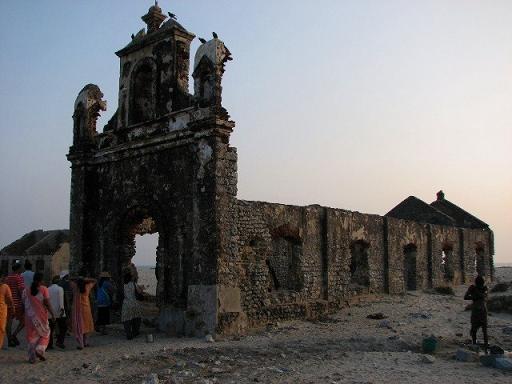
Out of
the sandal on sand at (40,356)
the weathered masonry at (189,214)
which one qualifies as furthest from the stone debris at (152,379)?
the weathered masonry at (189,214)

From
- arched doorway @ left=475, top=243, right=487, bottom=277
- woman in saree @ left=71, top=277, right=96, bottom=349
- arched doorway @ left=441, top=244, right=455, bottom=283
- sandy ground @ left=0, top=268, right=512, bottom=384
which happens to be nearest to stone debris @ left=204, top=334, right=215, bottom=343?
sandy ground @ left=0, top=268, right=512, bottom=384

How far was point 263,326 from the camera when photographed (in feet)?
39.1

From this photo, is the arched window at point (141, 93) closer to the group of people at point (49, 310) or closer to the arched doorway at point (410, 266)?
the group of people at point (49, 310)

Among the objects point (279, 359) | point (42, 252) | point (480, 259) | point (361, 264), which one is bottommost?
point (279, 359)

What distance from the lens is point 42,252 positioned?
22.6 meters

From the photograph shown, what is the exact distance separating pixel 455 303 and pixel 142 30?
12656mm

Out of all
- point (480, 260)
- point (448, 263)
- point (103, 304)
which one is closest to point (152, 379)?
point (103, 304)

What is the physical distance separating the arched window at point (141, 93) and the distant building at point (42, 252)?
33.3ft

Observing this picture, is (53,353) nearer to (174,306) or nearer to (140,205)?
(174,306)

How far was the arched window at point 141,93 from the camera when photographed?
539 inches

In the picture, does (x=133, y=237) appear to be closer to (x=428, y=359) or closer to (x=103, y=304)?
Result: (x=103, y=304)

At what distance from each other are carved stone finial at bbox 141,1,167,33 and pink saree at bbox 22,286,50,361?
7705 millimetres

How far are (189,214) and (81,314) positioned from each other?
9.65ft

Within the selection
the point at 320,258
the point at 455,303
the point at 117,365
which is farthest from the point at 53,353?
the point at 455,303
